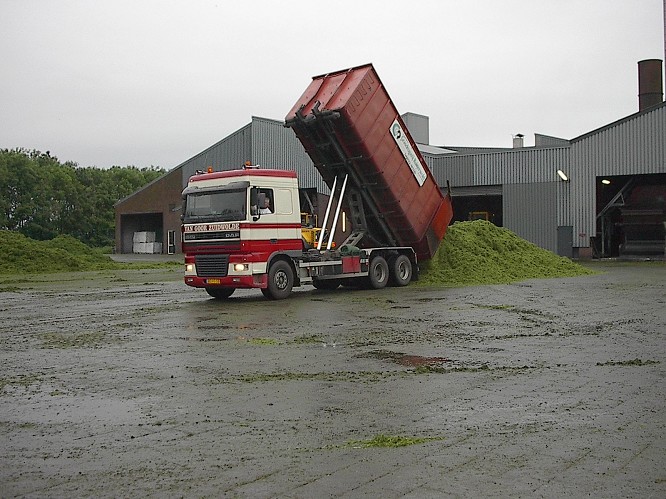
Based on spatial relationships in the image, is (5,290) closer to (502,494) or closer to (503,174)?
(502,494)

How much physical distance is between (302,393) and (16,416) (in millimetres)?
2553

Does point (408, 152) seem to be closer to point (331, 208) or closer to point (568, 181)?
point (331, 208)

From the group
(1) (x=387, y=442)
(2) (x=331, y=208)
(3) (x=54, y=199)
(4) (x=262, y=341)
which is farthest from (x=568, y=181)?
(3) (x=54, y=199)

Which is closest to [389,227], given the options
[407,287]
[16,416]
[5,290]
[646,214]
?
[407,287]

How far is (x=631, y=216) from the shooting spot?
1458 inches

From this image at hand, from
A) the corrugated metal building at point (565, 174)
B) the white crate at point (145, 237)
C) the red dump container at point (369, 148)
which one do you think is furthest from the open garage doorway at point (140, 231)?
the red dump container at point (369, 148)

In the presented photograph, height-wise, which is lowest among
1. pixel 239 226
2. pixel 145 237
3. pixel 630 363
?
pixel 630 363

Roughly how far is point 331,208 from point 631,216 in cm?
2129

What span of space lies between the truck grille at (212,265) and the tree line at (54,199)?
2440 inches

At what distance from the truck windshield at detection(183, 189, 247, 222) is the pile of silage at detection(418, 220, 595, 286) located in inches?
274

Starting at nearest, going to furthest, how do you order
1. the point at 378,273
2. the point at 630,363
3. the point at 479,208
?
the point at 630,363 → the point at 378,273 → the point at 479,208

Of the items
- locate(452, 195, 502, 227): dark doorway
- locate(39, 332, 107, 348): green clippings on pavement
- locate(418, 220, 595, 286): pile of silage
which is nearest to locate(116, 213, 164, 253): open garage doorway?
locate(452, 195, 502, 227): dark doorway

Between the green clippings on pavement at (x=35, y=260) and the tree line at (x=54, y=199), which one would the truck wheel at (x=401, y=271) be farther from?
the tree line at (x=54, y=199)

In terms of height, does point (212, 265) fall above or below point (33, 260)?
above
